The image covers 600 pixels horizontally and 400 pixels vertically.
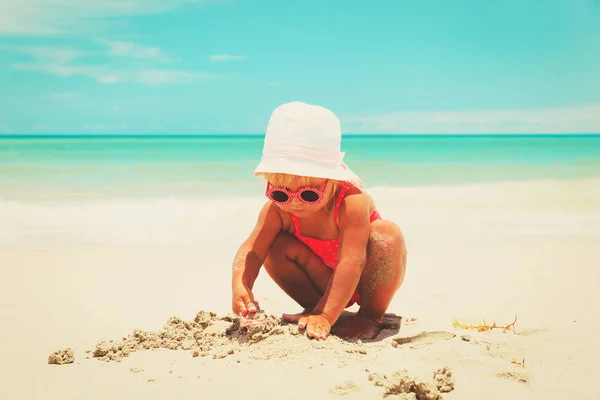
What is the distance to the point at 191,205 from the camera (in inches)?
381

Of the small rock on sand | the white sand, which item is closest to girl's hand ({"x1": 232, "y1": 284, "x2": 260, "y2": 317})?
the white sand

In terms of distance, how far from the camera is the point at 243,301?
9.46 feet

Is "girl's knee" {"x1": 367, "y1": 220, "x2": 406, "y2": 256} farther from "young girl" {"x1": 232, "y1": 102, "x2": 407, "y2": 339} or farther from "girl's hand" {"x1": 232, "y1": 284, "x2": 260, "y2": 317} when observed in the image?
"girl's hand" {"x1": 232, "y1": 284, "x2": 260, "y2": 317}

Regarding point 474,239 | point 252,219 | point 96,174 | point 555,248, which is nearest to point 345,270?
point 555,248

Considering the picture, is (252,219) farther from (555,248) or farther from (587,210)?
(587,210)

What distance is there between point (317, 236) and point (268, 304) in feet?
3.09

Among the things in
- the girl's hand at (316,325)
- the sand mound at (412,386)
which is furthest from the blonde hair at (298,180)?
the sand mound at (412,386)

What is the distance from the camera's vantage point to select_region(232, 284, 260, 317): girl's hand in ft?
9.32

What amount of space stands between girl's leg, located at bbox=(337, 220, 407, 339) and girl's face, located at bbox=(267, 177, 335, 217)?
38 cm

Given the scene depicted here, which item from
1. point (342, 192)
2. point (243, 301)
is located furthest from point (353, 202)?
point (243, 301)

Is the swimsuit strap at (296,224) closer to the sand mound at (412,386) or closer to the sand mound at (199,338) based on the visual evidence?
the sand mound at (199,338)

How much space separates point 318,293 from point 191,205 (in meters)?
6.67

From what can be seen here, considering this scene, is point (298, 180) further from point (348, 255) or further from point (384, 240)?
point (384, 240)

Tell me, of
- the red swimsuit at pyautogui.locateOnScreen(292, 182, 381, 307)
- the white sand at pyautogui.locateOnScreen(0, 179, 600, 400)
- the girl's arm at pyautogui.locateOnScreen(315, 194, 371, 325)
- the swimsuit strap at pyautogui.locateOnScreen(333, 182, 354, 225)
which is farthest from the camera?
the red swimsuit at pyautogui.locateOnScreen(292, 182, 381, 307)
